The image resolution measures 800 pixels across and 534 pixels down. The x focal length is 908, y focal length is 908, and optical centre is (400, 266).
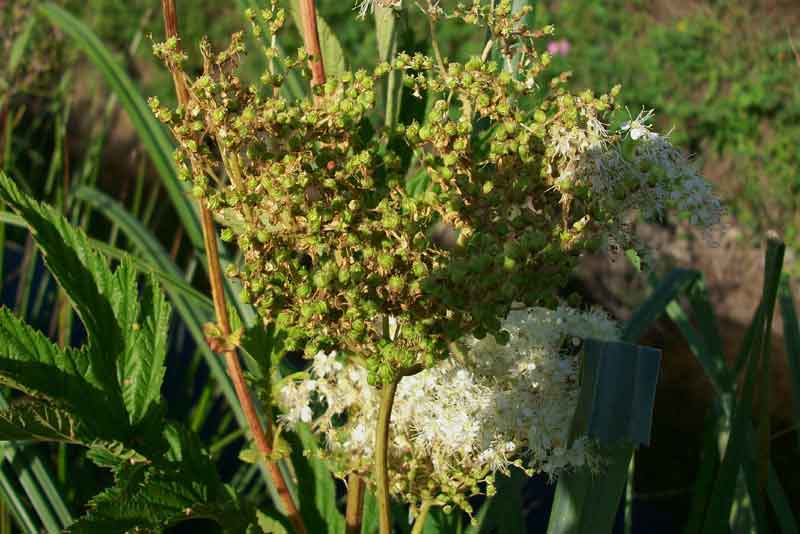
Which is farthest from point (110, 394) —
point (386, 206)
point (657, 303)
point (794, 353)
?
point (794, 353)

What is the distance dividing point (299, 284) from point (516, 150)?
168mm

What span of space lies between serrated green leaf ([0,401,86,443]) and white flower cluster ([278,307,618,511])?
201mm

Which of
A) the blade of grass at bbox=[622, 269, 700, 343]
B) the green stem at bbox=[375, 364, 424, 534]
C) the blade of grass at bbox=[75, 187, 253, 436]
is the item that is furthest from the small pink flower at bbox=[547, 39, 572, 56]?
the green stem at bbox=[375, 364, 424, 534]

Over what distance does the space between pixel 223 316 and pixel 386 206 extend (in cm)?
19

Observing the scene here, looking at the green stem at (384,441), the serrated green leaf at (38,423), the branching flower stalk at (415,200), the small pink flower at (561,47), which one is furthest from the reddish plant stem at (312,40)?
the small pink flower at (561,47)

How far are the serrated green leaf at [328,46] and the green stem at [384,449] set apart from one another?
313 millimetres

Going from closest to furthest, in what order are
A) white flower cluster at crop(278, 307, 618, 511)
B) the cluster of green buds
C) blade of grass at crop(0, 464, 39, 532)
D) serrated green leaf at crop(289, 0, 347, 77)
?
the cluster of green buds
white flower cluster at crop(278, 307, 618, 511)
serrated green leaf at crop(289, 0, 347, 77)
blade of grass at crop(0, 464, 39, 532)

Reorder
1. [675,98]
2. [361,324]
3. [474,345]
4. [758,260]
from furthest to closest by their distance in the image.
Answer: [675,98]
[758,260]
[474,345]
[361,324]

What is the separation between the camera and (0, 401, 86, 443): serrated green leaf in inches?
26.9

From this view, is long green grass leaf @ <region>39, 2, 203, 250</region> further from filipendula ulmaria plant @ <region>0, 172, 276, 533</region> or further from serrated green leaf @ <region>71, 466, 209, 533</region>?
serrated green leaf @ <region>71, 466, 209, 533</region>

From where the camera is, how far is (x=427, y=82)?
2.10 ft

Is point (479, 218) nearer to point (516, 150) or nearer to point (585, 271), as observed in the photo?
point (516, 150)

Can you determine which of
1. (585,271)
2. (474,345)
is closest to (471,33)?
(585,271)

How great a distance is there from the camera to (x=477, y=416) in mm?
694
